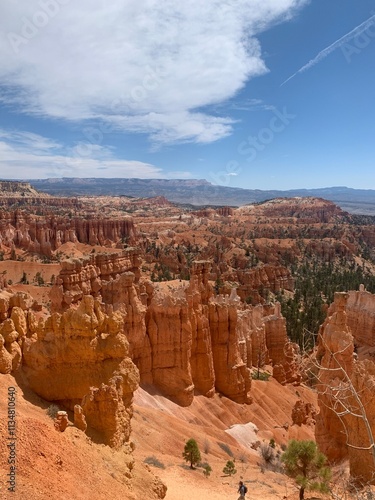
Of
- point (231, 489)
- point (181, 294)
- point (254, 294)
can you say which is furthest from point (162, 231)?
point (231, 489)

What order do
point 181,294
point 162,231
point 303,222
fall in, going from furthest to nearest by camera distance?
1. point 303,222
2. point 162,231
3. point 181,294

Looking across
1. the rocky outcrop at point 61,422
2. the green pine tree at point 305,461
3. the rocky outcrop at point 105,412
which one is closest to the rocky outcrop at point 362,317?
the green pine tree at point 305,461

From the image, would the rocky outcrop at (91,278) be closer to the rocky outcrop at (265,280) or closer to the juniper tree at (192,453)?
the juniper tree at (192,453)

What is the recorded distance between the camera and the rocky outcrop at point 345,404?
12.2 meters

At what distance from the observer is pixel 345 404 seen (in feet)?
41.7

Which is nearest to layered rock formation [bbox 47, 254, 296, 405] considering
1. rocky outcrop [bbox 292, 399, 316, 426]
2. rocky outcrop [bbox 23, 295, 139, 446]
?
rocky outcrop [bbox 292, 399, 316, 426]

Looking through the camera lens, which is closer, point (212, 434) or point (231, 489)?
point (231, 489)

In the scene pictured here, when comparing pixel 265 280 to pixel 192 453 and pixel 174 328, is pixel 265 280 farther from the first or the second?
pixel 192 453

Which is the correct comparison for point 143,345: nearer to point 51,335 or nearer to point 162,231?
point 51,335

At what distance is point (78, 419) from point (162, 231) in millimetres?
112812

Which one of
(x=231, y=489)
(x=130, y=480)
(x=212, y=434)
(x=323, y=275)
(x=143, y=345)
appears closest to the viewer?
(x=130, y=480)

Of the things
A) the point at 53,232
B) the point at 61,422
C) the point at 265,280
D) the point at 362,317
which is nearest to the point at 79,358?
the point at 61,422

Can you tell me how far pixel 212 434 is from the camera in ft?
66.0

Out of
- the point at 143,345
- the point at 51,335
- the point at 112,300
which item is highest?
the point at 51,335
